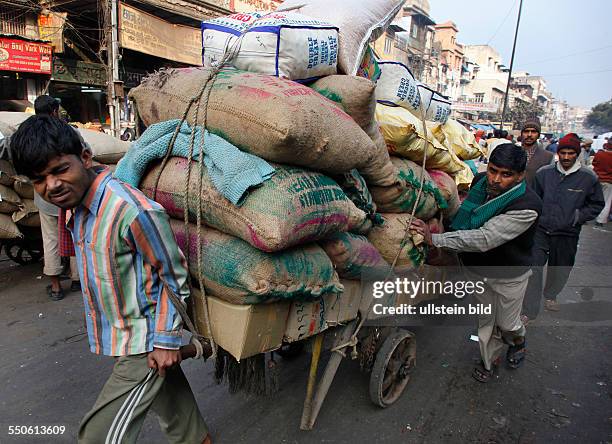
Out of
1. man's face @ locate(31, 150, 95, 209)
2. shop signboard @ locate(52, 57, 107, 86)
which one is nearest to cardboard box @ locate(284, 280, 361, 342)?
man's face @ locate(31, 150, 95, 209)

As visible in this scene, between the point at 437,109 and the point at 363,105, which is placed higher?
the point at 437,109

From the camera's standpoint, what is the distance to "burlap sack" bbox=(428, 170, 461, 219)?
2869 mm

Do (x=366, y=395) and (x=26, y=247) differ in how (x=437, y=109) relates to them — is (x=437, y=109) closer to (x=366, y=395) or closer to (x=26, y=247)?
(x=366, y=395)

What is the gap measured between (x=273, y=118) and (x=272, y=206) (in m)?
0.33

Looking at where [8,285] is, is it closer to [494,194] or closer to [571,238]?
[494,194]

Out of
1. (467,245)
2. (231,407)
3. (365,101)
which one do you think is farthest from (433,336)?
(365,101)

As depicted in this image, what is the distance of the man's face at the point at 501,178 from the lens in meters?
2.55

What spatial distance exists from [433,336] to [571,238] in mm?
1698

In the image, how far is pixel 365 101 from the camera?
2018mm

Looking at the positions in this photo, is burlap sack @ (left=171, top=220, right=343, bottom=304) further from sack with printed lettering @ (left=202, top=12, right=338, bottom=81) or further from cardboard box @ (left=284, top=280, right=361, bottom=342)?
sack with printed lettering @ (left=202, top=12, right=338, bottom=81)

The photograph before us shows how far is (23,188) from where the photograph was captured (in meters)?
3.82

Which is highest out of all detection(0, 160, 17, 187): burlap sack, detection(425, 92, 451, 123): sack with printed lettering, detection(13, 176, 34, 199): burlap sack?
detection(425, 92, 451, 123): sack with printed lettering

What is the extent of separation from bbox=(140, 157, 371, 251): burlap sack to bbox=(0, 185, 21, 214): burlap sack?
107 inches

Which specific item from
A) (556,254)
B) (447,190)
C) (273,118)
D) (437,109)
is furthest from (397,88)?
(556,254)
